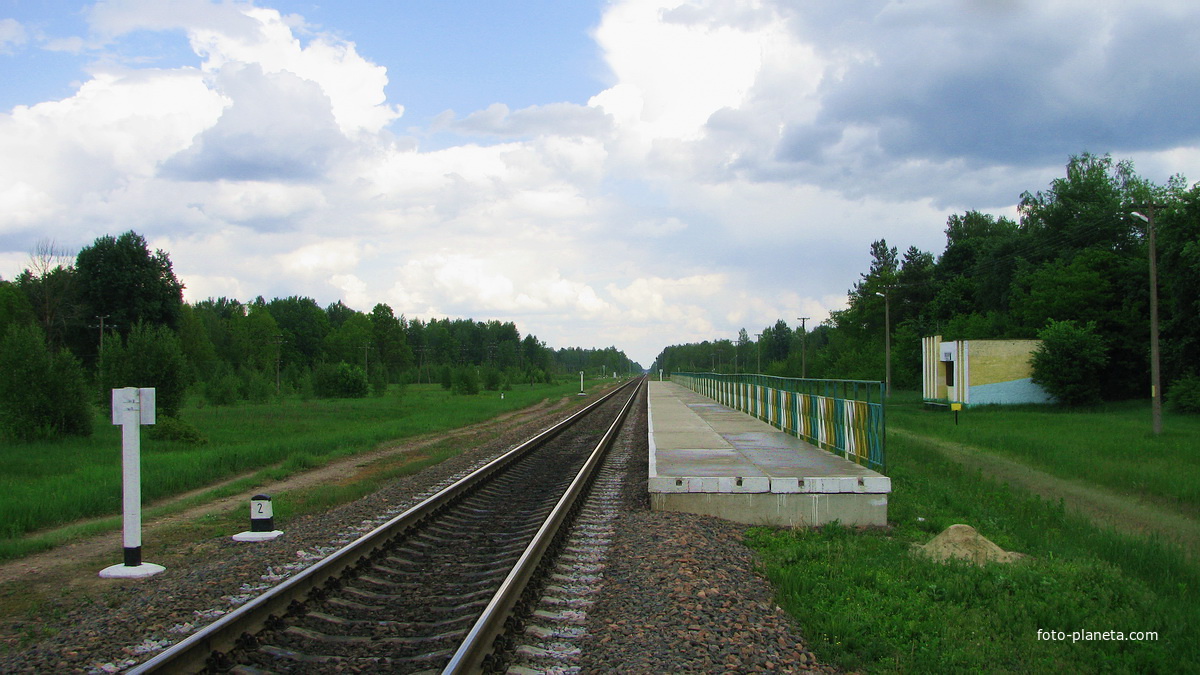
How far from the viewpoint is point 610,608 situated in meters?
5.86

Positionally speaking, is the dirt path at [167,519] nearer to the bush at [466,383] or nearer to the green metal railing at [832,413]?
the green metal railing at [832,413]

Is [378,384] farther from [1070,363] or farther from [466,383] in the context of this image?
[1070,363]

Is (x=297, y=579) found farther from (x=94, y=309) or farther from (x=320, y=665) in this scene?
(x=94, y=309)

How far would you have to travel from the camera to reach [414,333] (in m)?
162

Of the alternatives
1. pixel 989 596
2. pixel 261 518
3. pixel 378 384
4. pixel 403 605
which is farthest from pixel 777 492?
pixel 378 384

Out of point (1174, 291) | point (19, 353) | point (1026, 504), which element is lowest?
point (1026, 504)

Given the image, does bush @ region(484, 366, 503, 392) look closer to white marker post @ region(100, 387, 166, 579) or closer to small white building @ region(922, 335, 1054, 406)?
small white building @ region(922, 335, 1054, 406)

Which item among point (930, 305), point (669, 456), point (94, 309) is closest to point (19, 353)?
point (669, 456)

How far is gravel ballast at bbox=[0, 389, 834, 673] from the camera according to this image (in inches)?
191

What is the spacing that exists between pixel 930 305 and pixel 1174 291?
38579 mm

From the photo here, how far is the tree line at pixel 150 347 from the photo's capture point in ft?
74.1

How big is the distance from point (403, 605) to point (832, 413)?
9.62 metres

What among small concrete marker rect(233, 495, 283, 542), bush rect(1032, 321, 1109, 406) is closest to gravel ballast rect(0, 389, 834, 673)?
small concrete marker rect(233, 495, 283, 542)

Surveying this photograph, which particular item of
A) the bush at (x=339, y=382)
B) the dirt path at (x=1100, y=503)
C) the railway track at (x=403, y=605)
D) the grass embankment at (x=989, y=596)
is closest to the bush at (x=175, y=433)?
the railway track at (x=403, y=605)
